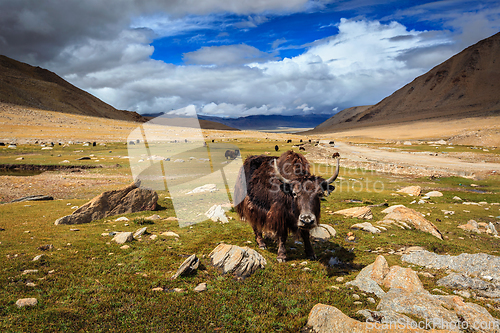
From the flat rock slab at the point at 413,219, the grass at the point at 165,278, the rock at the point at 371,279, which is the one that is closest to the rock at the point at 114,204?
the grass at the point at 165,278

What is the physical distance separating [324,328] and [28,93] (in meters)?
189

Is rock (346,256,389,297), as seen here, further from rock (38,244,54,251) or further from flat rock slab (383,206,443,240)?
rock (38,244,54,251)

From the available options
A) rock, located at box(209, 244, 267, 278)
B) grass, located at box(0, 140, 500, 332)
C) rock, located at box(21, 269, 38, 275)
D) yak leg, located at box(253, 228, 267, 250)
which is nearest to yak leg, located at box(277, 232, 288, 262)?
grass, located at box(0, 140, 500, 332)

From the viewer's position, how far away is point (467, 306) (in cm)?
434

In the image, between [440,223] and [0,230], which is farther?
[440,223]

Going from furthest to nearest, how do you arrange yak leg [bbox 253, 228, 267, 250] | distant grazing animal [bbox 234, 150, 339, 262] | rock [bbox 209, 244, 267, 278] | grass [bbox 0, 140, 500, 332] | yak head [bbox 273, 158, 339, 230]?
yak leg [bbox 253, 228, 267, 250]
distant grazing animal [bbox 234, 150, 339, 262]
yak head [bbox 273, 158, 339, 230]
rock [bbox 209, 244, 267, 278]
grass [bbox 0, 140, 500, 332]

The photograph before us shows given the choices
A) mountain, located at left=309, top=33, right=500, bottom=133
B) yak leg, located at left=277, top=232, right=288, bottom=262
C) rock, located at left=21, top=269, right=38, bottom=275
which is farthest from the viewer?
mountain, located at left=309, top=33, right=500, bottom=133

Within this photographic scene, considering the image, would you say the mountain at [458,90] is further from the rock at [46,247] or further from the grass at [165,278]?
the rock at [46,247]

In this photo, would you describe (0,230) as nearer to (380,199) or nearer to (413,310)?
(413,310)

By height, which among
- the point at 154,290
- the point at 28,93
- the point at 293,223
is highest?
the point at 28,93

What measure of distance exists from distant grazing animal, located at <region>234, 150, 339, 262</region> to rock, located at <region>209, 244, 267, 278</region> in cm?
110

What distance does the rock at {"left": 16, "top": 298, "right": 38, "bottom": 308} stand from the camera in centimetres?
443

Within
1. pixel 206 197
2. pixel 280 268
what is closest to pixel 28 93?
pixel 206 197

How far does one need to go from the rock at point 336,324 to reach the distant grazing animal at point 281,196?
6.78 feet
